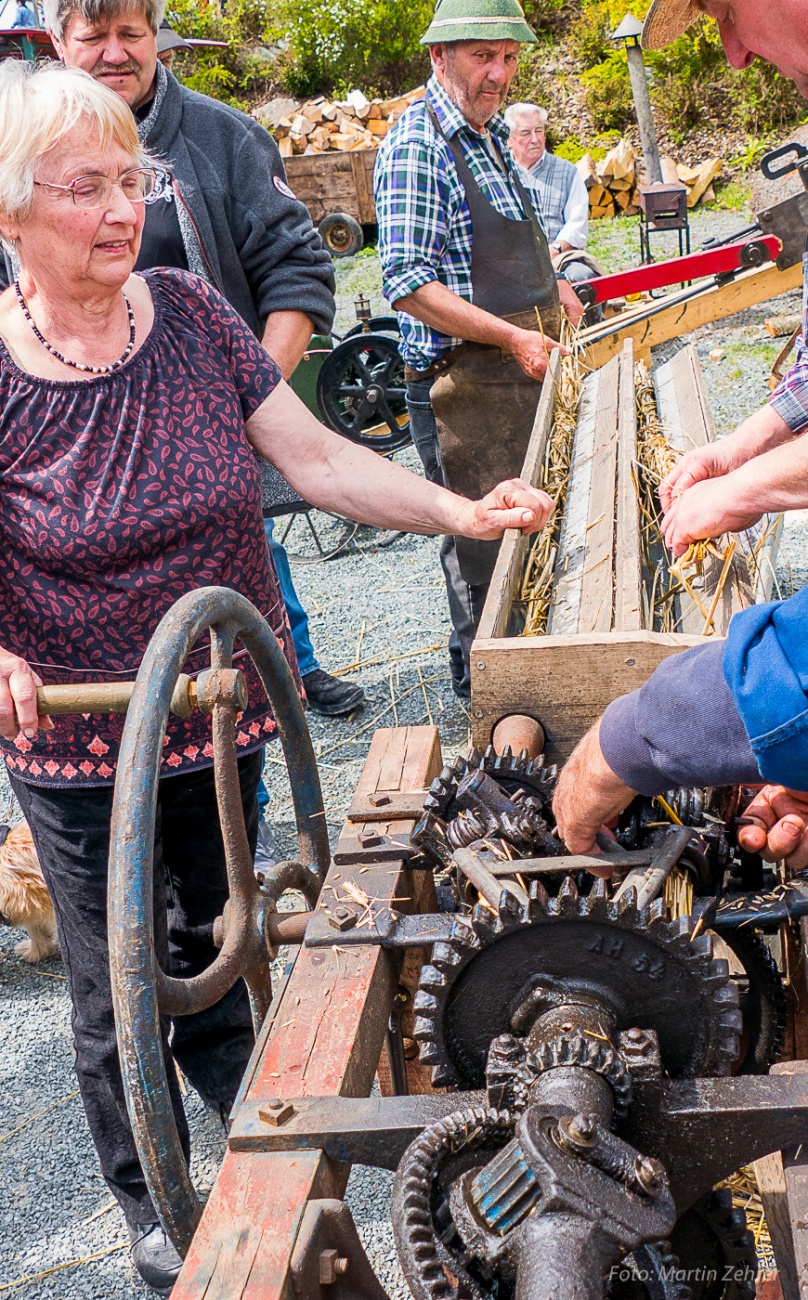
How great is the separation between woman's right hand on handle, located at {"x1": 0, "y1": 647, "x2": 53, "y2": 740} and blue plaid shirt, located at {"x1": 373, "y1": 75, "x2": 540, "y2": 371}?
2788 mm

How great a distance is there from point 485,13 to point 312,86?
20414 millimetres

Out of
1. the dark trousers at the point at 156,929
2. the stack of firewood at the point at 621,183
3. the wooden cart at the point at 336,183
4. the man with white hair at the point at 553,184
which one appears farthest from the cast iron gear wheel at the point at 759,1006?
the stack of firewood at the point at 621,183

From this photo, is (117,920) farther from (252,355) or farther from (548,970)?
(252,355)

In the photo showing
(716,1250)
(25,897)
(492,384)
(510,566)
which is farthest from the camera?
(492,384)

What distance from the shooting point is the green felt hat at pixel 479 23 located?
432cm

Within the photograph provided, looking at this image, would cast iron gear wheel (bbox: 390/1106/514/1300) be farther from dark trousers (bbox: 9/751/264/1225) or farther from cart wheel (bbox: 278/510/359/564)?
cart wheel (bbox: 278/510/359/564)

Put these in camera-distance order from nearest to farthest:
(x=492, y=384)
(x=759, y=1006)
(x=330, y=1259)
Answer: (x=330, y=1259)
(x=759, y=1006)
(x=492, y=384)

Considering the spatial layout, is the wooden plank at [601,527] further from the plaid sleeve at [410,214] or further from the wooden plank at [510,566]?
the plaid sleeve at [410,214]

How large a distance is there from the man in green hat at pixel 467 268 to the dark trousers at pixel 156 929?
7.52 feet

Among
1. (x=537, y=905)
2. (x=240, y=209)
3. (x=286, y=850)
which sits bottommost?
(x=286, y=850)

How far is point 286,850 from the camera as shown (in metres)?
4.25

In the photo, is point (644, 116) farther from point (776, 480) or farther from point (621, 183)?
point (776, 480)

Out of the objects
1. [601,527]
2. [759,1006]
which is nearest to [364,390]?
[601,527]

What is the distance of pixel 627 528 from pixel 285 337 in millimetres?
1133
